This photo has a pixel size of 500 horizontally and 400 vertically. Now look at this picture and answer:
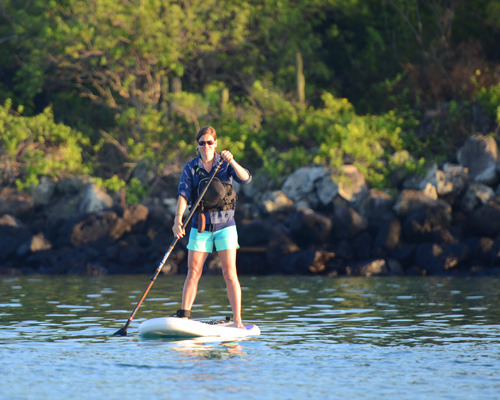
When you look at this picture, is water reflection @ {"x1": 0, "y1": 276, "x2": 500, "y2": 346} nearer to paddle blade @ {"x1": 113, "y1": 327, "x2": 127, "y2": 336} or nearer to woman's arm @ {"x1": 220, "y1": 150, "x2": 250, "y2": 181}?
paddle blade @ {"x1": 113, "y1": 327, "x2": 127, "y2": 336}

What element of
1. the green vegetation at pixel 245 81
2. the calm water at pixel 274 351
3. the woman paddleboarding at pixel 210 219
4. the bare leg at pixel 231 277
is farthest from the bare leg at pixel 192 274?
the green vegetation at pixel 245 81

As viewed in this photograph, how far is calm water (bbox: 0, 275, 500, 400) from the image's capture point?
6.69 metres

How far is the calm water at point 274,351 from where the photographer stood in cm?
669

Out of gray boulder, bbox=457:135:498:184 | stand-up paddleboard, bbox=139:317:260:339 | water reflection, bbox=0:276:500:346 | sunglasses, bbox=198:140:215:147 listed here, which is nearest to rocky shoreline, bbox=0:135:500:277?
gray boulder, bbox=457:135:498:184

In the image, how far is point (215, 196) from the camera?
370 inches

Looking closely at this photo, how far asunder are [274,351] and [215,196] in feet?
5.79

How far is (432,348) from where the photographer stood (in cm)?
870

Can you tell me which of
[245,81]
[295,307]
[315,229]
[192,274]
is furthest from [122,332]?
[245,81]

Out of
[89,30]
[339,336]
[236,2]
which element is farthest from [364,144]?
[339,336]

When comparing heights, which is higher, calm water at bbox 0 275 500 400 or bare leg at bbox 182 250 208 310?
bare leg at bbox 182 250 208 310

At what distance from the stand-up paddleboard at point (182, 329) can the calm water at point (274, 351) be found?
20 centimetres

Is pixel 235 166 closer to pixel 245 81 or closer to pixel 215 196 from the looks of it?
pixel 215 196

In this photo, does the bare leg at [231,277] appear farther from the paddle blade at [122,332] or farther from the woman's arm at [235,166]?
the paddle blade at [122,332]

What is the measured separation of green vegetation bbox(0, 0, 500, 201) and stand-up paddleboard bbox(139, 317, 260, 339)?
17.6 metres
